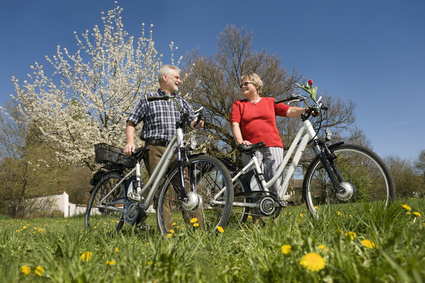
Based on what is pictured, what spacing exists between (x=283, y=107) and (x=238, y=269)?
2741 millimetres

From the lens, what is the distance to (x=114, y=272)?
1.43m

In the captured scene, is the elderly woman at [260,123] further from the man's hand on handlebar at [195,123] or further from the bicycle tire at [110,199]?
the bicycle tire at [110,199]

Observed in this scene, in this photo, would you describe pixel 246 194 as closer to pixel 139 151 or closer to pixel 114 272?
pixel 139 151

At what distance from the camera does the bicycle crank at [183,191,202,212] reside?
2820 mm

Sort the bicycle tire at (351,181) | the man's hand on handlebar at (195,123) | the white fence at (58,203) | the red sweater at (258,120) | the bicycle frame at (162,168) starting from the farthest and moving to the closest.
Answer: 1. the white fence at (58,203)
2. the red sweater at (258,120)
3. the man's hand on handlebar at (195,123)
4. the bicycle frame at (162,168)
5. the bicycle tire at (351,181)

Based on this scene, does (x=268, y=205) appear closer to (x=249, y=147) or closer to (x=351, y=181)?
(x=249, y=147)

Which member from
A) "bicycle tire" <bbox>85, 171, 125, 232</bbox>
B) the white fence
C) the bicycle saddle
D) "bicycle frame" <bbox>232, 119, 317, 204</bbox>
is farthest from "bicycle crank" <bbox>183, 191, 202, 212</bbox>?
the white fence

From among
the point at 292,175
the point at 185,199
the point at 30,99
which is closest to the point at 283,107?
the point at 292,175

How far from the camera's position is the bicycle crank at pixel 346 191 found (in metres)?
2.71

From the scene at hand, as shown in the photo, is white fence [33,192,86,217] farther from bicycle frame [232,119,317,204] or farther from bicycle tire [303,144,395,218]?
bicycle tire [303,144,395,218]

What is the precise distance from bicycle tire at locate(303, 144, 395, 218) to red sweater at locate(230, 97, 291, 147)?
0.79 m

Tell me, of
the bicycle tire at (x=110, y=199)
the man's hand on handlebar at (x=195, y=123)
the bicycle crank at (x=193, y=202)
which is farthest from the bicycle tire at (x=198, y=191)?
the bicycle tire at (x=110, y=199)

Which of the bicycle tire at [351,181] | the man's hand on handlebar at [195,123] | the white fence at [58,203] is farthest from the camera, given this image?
the white fence at [58,203]

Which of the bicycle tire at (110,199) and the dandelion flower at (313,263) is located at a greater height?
the bicycle tire at (110,199)
